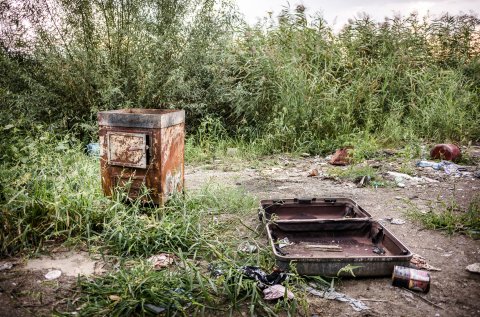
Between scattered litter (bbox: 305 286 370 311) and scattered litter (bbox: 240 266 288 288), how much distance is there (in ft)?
0.53

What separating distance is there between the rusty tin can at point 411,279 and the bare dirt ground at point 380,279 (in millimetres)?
41

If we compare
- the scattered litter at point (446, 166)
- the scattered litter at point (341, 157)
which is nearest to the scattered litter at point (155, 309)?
the scattered litter at point (341, 157)

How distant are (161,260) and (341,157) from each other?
327cm

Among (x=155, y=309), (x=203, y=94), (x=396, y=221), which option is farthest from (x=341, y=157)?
(x=155, y=309)

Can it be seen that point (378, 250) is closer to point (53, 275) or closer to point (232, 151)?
point (53, 275)

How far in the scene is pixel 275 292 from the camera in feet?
6.50

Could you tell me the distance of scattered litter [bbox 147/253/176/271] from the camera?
2.34 meters

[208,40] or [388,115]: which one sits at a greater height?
[208,40]

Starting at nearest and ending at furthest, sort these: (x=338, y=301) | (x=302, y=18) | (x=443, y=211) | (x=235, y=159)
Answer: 1. (x=338, y=301)
2. (x=443, y=211)
3. (x=235, y=159)
4. (x=302, y=18)

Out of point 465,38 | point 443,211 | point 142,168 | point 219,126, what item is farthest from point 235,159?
point 465,38

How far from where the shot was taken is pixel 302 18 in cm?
629

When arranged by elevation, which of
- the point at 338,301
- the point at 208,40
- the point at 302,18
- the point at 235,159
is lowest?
the point at 338,301

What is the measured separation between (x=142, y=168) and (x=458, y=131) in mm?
5042

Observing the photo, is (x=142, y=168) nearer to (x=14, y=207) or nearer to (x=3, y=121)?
(x=14, y=207)
